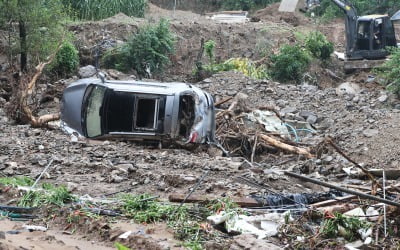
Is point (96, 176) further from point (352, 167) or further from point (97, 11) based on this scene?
point (97, 11)

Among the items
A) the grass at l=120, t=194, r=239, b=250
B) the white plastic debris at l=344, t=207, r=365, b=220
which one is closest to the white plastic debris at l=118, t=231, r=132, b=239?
the grass at l=120, t=194, r=239, b=250

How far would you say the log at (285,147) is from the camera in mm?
15483

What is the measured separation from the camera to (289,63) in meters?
26.3

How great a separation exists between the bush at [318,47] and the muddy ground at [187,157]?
2.44 feet

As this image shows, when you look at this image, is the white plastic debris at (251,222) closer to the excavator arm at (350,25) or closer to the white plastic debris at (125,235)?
Answer: the white plastic debris at (125,235)

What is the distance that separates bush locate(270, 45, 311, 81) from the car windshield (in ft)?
40.7

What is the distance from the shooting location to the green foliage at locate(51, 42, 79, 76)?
23.0 m

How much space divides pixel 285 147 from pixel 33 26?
26.0 ft

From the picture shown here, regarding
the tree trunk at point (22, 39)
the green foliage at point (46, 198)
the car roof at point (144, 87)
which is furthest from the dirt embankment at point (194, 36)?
the green foliage at point (46, 198)

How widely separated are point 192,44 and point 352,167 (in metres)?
16.6

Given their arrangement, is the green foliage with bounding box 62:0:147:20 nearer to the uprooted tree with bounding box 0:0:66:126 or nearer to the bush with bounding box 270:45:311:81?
the bush with bounding box 270:45:311:81

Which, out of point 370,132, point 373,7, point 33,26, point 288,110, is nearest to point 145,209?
point 370,132

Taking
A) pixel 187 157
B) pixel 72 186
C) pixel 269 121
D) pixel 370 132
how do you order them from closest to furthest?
1. pixel 72 186
2. pixel 187 157
3. pixel 370 132
4. pixel 269 121

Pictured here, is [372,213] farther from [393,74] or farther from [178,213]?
[393,74]
